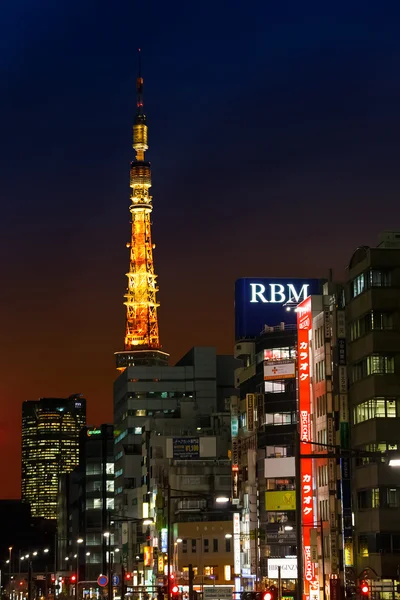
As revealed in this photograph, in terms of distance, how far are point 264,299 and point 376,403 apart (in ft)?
146

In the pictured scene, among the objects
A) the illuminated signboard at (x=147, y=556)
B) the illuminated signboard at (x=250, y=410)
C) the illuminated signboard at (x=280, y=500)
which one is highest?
the illuminated signboard at (x=250, y=410)

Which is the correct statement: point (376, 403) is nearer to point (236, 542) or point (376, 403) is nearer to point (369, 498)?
point (369, 498)

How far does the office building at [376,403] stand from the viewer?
3285 inches

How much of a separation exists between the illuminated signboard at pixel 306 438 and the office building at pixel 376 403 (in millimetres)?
7066

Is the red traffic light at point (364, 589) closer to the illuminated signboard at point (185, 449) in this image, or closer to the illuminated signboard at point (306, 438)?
the illuminated signboard at point (306, 438)

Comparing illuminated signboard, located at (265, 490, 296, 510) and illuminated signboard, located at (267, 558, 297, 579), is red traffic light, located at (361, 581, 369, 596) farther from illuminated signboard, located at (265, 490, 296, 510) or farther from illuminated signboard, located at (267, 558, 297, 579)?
illuminated signboard, located at (265, 490, 296, 510)

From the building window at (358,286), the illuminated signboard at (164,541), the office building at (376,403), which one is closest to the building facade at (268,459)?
the building window at (358,286)

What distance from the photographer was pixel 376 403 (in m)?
86.1

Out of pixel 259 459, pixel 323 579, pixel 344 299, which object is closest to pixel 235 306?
pixel 259 459

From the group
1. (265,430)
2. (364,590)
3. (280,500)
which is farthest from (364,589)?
(265,430)

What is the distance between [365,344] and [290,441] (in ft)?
89.9

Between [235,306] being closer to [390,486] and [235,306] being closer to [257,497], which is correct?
[257,497]

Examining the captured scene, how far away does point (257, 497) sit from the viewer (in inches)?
4656

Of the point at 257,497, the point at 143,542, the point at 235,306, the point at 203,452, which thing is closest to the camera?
the point at 257,497
